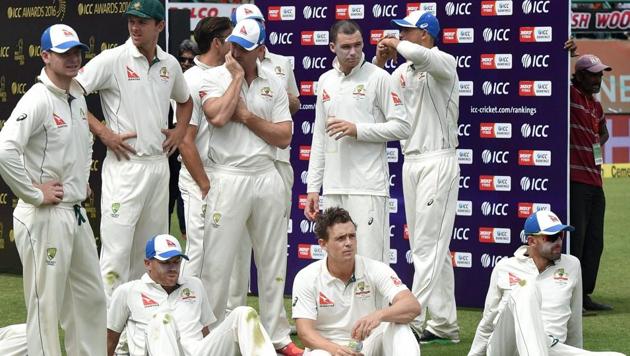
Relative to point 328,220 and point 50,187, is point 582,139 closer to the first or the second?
point 328,220

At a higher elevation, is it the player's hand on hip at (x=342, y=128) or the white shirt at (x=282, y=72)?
the white shirt at (x=282, y=72)

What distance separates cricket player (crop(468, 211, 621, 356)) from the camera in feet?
25.9

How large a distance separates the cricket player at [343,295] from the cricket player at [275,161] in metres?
1.45

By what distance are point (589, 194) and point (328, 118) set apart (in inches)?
112

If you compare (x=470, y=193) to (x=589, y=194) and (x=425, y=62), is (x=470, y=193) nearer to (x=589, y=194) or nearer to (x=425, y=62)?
(x=589, y=194)

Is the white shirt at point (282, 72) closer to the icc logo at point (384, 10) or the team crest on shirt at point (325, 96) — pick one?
the team crest on shirt at point (325, 96)

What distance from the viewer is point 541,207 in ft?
36.2

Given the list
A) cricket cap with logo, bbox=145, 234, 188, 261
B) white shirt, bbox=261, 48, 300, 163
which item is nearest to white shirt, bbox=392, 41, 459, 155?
white shirt, bbox=261, 48, 300, 163

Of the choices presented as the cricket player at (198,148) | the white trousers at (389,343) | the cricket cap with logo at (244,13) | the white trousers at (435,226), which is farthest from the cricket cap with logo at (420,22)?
the white trousers at (389,343)

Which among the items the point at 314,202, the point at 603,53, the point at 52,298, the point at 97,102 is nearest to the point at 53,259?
the point at 52,298

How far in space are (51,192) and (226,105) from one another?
163cm

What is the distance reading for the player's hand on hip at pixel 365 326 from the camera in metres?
7.76

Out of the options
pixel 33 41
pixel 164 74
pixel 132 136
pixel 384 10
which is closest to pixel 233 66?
pixel 164 74

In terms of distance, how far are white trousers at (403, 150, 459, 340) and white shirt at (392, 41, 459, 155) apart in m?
0.10
